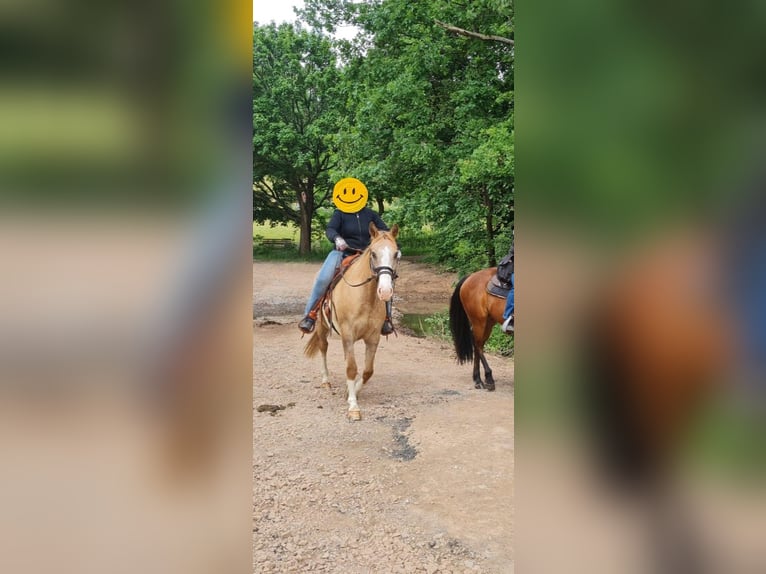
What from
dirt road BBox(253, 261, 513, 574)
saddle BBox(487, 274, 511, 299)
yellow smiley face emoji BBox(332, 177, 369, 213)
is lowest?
dirt road BBox(253, 261, 513, 574)

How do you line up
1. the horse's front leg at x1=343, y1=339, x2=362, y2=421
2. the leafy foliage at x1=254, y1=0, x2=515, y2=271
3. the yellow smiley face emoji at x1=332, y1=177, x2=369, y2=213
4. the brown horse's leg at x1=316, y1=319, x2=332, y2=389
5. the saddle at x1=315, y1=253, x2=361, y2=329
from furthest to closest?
the leafy foliage at x1=254, y1=0, x2=515, y2=271 → the brown horse's leg at x1=316, y1=319, x2=332, y2=389 → the saddle at x1=315, y1=253, x2=361, y2=329 → the horse's front leg at x1=343, y1=339, x2=362, y2=421 → the yellow smiley face emoji at x1=332, y1=177, x2=369, y2=213

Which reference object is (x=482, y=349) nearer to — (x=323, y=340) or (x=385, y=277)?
(x=323, y=340)

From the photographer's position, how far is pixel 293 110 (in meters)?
20.8

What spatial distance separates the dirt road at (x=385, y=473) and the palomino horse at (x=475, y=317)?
42cm

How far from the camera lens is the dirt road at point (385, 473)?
331 centimetres

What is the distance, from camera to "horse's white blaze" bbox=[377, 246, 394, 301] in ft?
17.3

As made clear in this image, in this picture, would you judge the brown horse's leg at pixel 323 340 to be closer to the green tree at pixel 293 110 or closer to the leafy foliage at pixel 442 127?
the leafy foliage at pixel 442 127

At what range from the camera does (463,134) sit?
967 centimetres

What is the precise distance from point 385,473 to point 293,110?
18729mm

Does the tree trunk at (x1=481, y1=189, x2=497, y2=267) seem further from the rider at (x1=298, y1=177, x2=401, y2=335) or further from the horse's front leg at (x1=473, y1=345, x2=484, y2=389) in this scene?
the rider at (x1=298, y1=177, x2=401, y2=335)
